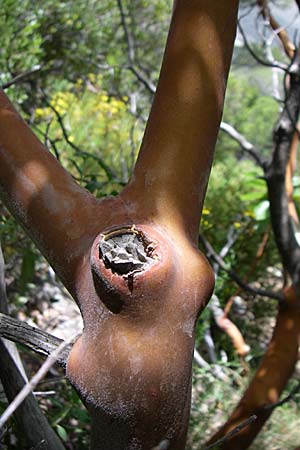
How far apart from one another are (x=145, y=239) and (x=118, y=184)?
156 cm

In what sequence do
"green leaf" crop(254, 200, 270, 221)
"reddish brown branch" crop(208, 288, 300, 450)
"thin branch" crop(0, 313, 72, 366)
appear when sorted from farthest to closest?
"green leaf" crop(254, 200, 270, 221) < "reddish brown branch" crop(208, 288, 300, 450) < "thin branch" crop(0, 313, 72, 366)

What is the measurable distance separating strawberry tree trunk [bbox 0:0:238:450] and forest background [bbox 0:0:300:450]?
531mm

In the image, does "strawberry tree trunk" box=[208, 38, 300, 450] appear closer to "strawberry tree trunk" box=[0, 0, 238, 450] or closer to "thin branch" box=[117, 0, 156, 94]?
"thin branch" box=[117, 0, 156, 94]

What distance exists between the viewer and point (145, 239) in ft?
2.49

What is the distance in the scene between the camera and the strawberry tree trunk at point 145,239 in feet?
2.45

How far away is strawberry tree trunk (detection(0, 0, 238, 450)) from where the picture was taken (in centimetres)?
75

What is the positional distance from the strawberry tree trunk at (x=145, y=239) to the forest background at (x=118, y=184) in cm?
53

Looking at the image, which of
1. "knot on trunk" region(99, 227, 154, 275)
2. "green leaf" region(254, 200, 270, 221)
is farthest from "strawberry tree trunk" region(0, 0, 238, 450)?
"green leaf" region(254, 200, 270, 221)

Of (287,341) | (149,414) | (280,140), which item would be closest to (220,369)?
(287,341)

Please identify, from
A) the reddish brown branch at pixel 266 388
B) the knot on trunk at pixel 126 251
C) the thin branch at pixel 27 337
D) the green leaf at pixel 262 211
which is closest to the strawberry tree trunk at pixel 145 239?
the knot on trunk at pixel 126 251

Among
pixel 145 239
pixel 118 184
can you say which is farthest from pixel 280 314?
pixel 145 239

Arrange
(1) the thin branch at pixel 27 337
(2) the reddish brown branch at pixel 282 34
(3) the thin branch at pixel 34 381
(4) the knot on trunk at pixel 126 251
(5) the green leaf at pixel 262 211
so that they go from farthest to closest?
(5) the green leaf at pixel 262 211 → (2) the reddish brown branch at pixel 282 34 → (1) the thin branch at pixel 27 337 → (4) the knot on trunk at pixel 126 251 → (3) the thin branch at pixel 34 381

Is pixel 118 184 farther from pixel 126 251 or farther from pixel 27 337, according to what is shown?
pixel 126 251

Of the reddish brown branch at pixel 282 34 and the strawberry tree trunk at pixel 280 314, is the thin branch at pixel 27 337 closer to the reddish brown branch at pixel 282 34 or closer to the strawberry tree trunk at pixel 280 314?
the strawberry tree trunk at pixel 280 314
